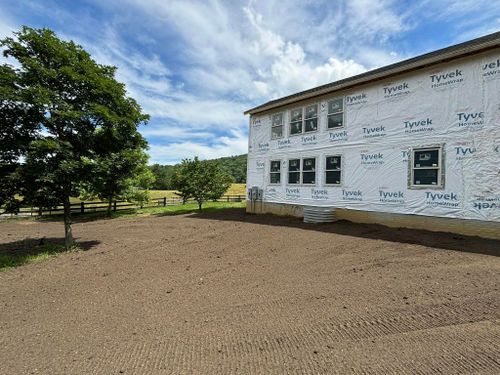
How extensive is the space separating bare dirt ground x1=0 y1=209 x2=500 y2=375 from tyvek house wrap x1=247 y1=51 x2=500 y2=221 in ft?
6.17

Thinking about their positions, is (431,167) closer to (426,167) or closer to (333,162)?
(426,167)

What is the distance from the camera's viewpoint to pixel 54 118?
916cm

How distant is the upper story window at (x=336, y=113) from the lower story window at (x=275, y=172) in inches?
146

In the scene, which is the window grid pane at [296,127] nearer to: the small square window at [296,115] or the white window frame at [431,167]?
the small square window at [296,115]

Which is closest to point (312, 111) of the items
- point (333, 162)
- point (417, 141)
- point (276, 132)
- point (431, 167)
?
point (276, 132)

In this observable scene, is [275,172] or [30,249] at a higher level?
[275,172]

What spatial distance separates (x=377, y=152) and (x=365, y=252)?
18.1ft

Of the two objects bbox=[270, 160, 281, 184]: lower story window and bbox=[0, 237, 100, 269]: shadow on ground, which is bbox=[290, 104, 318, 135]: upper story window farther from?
bbox=[0, 237, 100, 269]: shadow on ground

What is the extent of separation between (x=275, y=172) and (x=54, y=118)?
10473 mm

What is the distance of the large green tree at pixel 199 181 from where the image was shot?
23759 mm

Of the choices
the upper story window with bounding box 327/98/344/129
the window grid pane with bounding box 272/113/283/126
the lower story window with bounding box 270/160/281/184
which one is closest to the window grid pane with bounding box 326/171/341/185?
the upper story window with bounding box 327/98/344/129

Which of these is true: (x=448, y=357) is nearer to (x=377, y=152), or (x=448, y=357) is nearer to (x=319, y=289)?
(x=319, y=289)

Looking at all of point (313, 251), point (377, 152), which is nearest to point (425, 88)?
point (377, 152)

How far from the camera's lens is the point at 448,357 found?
3.01 metres
